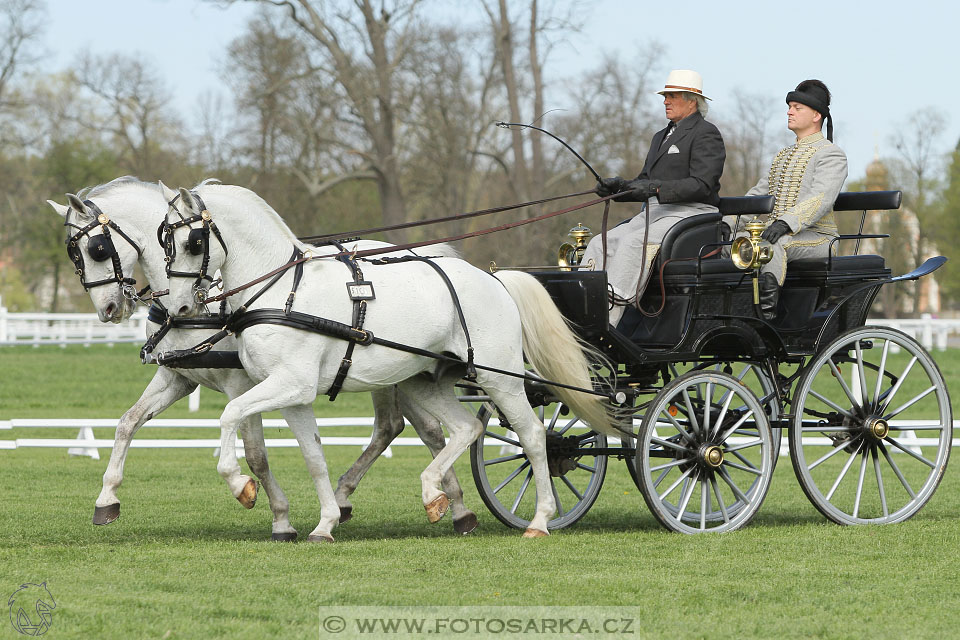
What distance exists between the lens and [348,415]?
1789 cm

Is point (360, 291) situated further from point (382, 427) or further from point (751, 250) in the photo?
point (751, 250)

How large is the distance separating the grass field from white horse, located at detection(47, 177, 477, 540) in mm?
253

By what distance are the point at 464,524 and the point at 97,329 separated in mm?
26530

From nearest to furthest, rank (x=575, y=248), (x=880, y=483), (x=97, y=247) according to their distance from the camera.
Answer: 1. (x=97, y=247)
2. (x=880, y=483)
3. (x=575, y=248)

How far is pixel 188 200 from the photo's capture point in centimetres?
689

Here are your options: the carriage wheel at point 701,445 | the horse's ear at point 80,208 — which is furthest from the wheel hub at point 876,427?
the horse's ear at point 80,208

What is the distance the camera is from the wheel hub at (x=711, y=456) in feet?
25.1

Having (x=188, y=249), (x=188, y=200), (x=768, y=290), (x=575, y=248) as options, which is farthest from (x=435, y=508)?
(x=768, y=290)

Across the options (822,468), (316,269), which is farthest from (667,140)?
(822,468)

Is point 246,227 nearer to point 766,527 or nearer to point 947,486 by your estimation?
point 766,527

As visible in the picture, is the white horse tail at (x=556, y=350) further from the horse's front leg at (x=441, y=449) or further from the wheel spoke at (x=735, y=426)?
the horse's front leg at (x=441, y=449)

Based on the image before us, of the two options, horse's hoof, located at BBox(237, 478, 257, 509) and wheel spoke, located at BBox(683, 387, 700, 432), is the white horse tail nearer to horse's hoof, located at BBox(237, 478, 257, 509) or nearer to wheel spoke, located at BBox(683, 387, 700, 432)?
wheel spoke, located at BBox(683, 387, 700, 432)

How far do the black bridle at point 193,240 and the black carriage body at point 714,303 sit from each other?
2.26 metres

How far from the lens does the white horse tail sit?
776 centimetres
